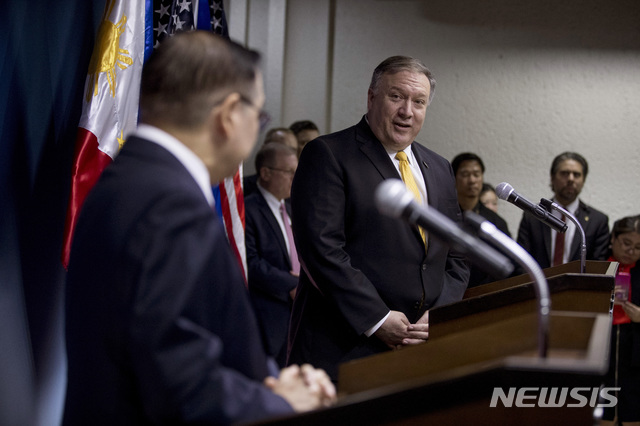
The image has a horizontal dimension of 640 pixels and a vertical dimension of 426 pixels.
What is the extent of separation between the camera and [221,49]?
4.58ft

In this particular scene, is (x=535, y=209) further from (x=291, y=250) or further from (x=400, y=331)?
(x=291, y=250)

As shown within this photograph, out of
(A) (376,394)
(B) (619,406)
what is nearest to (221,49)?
(A) (376,394)

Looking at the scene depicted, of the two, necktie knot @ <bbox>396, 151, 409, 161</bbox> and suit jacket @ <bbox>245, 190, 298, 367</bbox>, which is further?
suit jacket @ <bbox>245, 190, 298, 367</bbox>

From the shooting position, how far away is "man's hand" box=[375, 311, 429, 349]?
2.56 meters

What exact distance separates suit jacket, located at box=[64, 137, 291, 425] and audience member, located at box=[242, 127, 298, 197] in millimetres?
3660

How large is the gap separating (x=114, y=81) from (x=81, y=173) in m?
0.45

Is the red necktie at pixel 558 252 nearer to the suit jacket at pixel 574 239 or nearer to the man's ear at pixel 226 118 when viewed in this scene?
the suit jacket at pixel 574 239

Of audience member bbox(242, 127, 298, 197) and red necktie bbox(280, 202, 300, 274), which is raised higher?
audience member bbox(242, 127, 298, 197)

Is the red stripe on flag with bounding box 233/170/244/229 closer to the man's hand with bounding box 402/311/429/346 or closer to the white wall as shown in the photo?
the man's hand with bounding box 402/311/429/346

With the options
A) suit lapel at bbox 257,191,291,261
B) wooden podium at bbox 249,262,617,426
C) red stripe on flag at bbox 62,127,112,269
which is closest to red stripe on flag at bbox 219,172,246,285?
suit lapel at bbox 257,191,291,261

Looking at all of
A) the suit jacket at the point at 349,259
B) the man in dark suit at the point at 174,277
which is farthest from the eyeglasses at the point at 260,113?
the suit jacket at the point at 349,259

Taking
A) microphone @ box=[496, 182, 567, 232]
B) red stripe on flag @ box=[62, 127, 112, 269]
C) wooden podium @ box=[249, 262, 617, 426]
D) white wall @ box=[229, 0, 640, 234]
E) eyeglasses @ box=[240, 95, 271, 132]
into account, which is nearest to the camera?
wooden podium @ box=[249, 262, 617, 426]

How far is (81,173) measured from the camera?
3.06 m

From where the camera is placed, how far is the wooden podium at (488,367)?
1180mm
